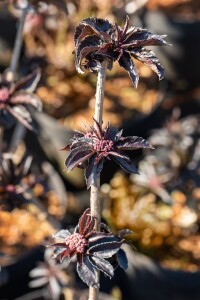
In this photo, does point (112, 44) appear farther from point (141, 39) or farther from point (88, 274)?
point (88, 274)

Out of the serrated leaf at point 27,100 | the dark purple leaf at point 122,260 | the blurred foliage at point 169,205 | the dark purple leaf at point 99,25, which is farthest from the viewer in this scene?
the blurred foliage at point 169,205

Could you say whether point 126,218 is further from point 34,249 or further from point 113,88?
point 113,88

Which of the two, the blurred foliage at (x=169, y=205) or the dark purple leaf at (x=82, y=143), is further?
the blurred foliage at (x=169, y=205)

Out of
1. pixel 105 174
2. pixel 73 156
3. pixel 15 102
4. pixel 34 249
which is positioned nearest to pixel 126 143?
pixel 73 156

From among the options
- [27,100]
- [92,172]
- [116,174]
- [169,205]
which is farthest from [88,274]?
[116,174]

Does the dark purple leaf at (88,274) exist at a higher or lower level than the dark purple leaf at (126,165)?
lower

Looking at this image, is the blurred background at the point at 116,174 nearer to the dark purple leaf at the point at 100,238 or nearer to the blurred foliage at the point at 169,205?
the blurred foliage at the point at 169,205

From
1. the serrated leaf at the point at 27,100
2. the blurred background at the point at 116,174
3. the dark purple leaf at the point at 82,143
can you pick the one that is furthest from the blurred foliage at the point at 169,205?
the dark purple leaf at the point at 82,143
